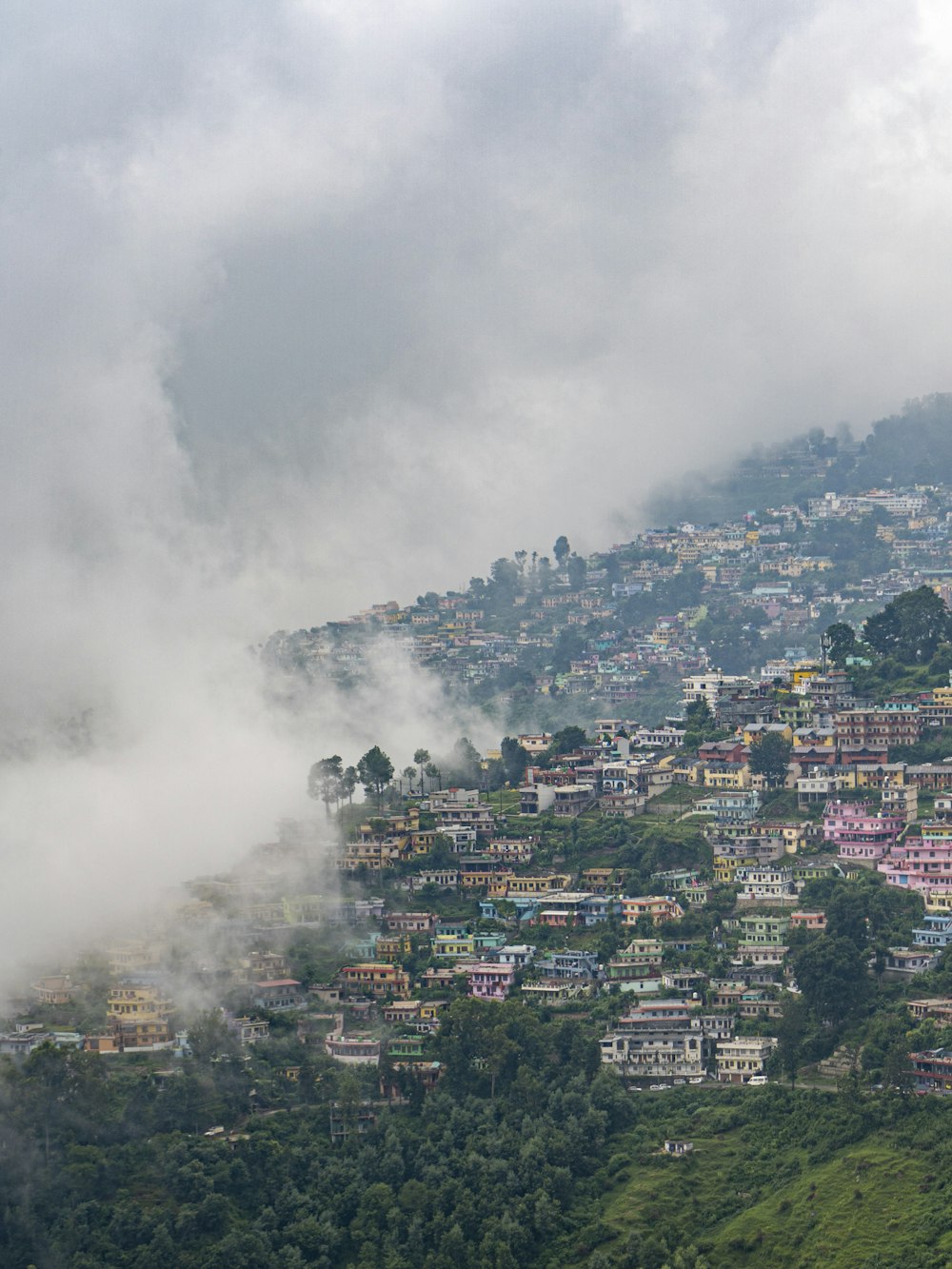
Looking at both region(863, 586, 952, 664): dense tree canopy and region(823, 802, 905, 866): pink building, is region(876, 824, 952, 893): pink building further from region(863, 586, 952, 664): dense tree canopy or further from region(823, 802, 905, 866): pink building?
region(863, 586, 952, 664): dense tree canopy

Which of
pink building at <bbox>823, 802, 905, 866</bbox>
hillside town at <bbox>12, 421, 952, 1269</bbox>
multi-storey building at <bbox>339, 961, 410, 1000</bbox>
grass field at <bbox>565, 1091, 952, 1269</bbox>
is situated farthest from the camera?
pink building at <bbox>823, 802, 905, 866</bbox>

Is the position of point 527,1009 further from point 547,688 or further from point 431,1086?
point 547,688

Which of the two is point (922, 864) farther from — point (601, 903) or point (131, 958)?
point (131, 958)

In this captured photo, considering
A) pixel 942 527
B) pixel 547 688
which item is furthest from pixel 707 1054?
pixel 942 527

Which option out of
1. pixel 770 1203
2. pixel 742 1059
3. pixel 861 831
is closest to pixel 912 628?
pixel 861 831

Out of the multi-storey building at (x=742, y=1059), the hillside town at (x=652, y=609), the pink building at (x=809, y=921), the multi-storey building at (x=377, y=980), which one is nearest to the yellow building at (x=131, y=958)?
the multi-storey building at (x=377, y=980)

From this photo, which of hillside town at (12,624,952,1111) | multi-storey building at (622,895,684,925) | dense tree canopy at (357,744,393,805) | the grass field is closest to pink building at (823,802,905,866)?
hillside town at (12,624,952,1111)

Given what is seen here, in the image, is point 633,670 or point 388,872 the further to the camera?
point 633,670
